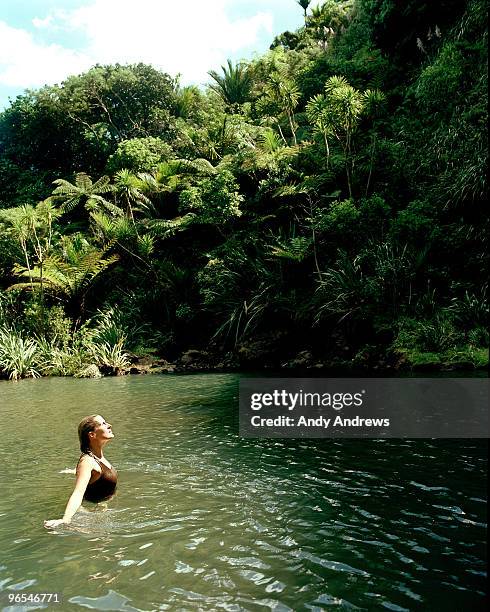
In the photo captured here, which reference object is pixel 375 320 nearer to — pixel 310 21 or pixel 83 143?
pixel 83 143

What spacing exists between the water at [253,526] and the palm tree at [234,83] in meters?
24.0

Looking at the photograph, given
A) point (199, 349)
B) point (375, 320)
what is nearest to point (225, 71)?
point (199, 349)

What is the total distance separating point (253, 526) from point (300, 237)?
11.8m

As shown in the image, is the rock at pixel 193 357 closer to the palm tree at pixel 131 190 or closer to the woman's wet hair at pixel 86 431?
the palm tree at pixel 131 190

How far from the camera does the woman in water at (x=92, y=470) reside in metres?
4.12

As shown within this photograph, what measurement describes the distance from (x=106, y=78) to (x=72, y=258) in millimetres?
14579

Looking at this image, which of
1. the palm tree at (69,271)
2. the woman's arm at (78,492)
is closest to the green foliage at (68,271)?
the palm tree at (69,271)

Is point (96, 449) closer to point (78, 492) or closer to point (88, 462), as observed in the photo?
point (88, 462)

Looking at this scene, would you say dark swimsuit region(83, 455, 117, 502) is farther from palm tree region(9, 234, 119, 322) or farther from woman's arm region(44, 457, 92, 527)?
palm tree region(9, 234, 119, 322)

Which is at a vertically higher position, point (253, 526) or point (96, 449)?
point (96, 449)

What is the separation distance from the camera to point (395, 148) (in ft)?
52.2

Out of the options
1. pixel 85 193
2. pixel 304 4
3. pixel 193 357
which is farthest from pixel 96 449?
pixel 304 4

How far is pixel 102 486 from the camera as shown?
15.5ft

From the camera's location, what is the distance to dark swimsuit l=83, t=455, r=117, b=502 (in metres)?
4.66
